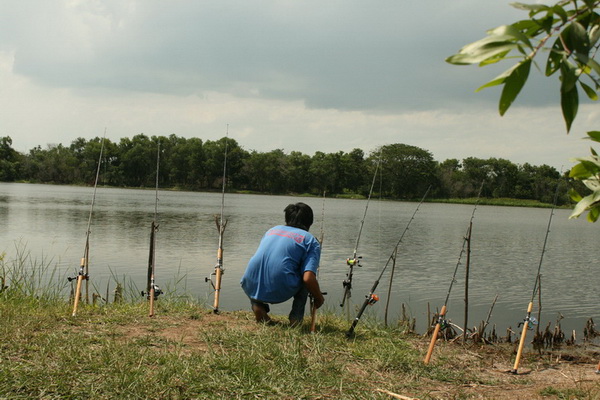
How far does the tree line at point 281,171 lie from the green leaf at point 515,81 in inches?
2959

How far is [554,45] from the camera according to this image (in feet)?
3.79

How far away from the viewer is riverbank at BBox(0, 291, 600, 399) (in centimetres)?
Answer: 337

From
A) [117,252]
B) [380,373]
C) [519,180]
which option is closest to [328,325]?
[380,373]

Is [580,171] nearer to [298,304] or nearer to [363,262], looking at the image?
[298,304]

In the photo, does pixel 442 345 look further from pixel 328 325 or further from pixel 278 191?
pixel 278 191

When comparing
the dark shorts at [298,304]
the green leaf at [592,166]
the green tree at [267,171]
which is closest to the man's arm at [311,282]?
the dark shorts at [298,304]

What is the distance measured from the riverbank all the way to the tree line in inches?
2796

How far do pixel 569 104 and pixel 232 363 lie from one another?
3.24m

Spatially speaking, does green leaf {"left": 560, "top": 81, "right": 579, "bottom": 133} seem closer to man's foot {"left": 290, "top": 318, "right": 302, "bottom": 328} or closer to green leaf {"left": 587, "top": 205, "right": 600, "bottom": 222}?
green leaf {"left": 587, "top": 205, "right": 600, "bottom": 222}

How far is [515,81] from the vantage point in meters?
1.05

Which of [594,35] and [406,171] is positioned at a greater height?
[406,171]

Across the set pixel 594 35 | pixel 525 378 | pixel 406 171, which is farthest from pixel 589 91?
pixel 406 171

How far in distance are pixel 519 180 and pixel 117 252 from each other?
78483 mm

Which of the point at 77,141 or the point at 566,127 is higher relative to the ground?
the point at 77,141
